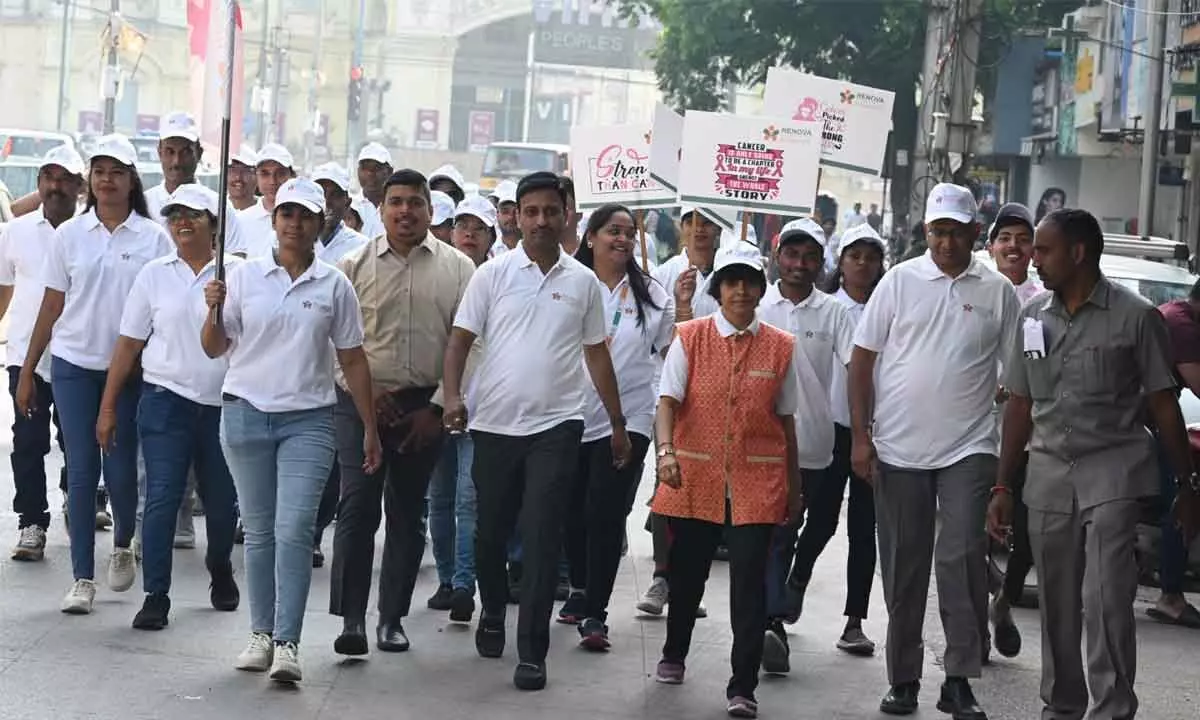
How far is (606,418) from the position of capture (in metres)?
9.70

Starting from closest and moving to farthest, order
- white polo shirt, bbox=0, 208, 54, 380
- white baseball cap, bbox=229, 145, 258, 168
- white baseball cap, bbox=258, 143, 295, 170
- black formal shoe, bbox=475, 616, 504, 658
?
black formal shoe, bbox=475, 616, 504, 658
white polo shirt, bbox=0, 208, 54, 380
white baseball cap, bbox=258, 143, 295, 170
white baseball cap, bbox=229, 145, 258, 168

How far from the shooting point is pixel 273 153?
42.3 feet

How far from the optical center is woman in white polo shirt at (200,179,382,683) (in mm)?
8328

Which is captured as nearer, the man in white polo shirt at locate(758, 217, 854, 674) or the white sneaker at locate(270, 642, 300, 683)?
the white sneaker at locate(270, 642, 300, 683)

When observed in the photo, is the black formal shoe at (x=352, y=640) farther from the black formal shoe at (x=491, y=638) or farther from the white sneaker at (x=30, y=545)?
the white sneaker at (x=30, y=545)

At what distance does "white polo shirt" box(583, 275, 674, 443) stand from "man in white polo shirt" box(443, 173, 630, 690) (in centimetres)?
111

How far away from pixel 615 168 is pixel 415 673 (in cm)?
468

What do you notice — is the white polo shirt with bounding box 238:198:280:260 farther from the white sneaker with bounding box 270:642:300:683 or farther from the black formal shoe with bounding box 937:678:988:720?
the black formal shoe with bounding box 937:678:988:720

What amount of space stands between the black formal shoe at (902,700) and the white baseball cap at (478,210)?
4142 mm

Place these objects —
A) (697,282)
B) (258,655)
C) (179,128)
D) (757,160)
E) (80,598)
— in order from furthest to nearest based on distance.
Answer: (757,160) < (179,128) < (697,282) < (80,598) < (258,655)

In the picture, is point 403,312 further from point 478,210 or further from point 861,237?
point 478,210

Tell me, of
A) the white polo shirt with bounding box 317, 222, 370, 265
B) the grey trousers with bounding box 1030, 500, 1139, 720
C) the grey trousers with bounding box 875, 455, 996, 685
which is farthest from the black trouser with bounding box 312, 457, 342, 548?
the grey trousers with bounding box 1030, 500, 1139, 720

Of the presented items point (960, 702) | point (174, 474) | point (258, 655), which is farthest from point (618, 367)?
point (960, 702)

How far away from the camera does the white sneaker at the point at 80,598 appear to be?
9375mm
